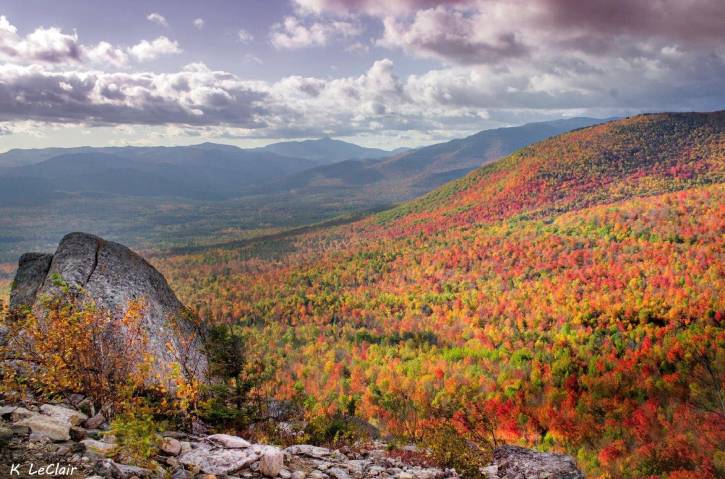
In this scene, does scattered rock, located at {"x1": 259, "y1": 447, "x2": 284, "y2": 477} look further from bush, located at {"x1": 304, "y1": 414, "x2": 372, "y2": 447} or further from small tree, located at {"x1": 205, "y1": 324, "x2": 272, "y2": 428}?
small tree, located at {"x1": 205, "y1": 324, "x2": 272, "y2": 428}

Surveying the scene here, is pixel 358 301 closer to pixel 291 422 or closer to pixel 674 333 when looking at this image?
pixel 674 333

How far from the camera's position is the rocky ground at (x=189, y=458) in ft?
22.7

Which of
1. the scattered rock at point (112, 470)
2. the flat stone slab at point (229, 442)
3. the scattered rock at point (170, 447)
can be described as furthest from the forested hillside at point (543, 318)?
the scattered rock at point (112, 470)

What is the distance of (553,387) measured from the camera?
3102 centimetres

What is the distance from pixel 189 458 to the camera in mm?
9086

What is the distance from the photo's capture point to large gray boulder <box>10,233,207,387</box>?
17.2 meters

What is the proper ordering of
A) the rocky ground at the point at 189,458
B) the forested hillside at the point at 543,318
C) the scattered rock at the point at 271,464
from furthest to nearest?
the forested hillside at the point at 543,318, the scattered rock at the point at 271,464, the rocky ground at the point at 189,458

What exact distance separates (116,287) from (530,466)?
60.0ft

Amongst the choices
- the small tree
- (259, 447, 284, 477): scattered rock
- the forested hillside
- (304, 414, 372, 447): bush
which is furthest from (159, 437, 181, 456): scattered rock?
the forested hillside

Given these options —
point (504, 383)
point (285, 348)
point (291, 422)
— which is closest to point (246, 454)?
point (291, 422)

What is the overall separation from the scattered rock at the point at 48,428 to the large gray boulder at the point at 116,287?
739 centimetres

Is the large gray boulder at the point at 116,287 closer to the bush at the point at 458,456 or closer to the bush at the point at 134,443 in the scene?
the bush at the point at 134,443

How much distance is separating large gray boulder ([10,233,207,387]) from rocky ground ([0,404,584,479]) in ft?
21.6

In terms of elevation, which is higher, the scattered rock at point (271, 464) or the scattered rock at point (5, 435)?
the scattered rock at point (5, 435)
